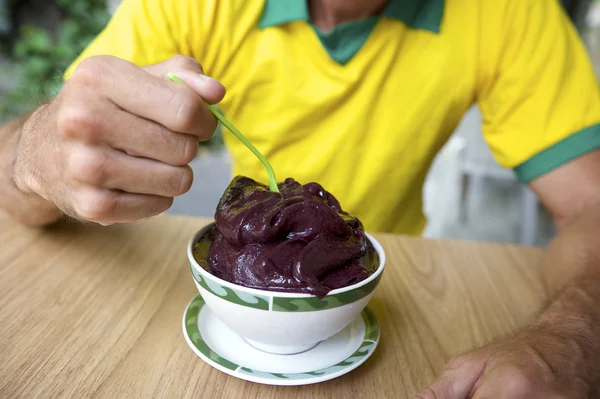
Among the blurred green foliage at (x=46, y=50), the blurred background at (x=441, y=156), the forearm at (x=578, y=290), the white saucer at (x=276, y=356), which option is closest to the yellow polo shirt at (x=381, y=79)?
the forearm at (x=578, y=290)

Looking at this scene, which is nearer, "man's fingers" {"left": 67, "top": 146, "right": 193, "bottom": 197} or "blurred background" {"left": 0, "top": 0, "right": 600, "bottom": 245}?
"man's fingers" {"left": 67, "top": 146, "right": 193, "bottom": 197}

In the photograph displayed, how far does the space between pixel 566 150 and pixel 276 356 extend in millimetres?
965

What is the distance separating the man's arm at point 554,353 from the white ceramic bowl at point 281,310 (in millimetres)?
144

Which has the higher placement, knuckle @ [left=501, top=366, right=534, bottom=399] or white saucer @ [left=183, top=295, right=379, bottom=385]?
knuckle @ [left=501, top=366, right=534, bottom=399]

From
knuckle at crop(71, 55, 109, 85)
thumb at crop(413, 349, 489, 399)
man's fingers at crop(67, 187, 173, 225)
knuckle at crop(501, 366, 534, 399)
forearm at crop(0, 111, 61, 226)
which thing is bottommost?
forearm at crop(0, 111, 61, 226)

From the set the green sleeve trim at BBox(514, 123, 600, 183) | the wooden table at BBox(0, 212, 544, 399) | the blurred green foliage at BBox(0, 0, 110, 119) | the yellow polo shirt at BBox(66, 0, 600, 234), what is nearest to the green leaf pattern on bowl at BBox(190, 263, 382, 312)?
the wooden table at BBox(0, 212, 544, 399)

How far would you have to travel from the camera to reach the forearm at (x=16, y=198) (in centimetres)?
101

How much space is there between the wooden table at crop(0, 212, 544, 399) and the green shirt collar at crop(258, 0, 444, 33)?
543mm

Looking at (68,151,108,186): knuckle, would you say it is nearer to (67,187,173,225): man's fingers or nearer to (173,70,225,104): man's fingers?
(67,187,173,225): man's fingers

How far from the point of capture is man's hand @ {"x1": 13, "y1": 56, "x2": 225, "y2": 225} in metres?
0.70

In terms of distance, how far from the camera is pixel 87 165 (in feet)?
2.33

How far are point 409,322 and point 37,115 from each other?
2.46 ft

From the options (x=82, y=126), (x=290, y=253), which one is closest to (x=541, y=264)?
(x=290, y=253)

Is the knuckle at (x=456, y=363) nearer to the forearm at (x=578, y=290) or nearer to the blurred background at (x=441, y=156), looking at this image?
the forearm at (x=578, y=290)
